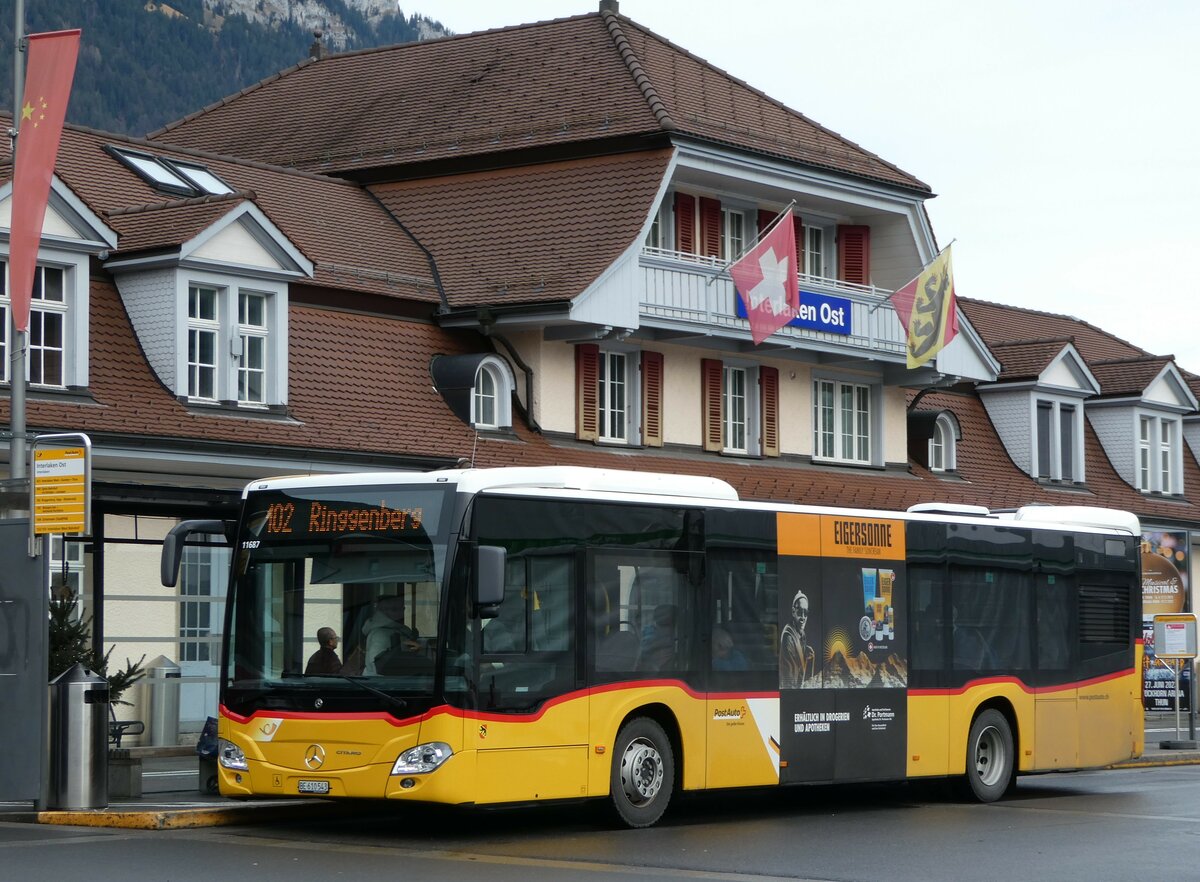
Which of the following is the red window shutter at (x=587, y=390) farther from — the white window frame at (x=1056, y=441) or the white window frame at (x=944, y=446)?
the white window frame at (x=1056, y=441)

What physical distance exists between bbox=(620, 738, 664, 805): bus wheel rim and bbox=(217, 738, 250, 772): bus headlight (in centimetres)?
304

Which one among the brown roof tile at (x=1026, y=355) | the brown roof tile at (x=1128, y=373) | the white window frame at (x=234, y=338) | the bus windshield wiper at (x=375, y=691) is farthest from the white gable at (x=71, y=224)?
the brown roof tile at (x=1128, y=373)

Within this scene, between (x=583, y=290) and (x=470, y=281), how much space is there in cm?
217

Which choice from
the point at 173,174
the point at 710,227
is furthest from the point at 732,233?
the point at 173,174

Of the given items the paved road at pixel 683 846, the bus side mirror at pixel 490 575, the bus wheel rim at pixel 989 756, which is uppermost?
the bus side mirror at pixel 490 575

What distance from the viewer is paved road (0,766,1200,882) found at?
13.9m

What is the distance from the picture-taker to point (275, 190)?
3156 centimetres

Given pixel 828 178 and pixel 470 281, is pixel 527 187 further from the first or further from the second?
pixel 828 178

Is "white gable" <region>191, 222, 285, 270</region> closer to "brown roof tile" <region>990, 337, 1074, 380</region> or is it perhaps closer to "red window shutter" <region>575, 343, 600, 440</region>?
"red window shutter" <region>575, 343, 600, 440</region>

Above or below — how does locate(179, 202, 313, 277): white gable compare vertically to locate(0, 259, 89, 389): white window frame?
above

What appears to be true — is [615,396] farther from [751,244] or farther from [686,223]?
[751,244]

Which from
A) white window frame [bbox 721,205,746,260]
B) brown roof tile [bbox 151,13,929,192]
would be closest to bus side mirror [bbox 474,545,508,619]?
brown roof tile [bbox 151,13,929,192]

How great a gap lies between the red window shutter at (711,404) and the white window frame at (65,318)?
12034 millimetres

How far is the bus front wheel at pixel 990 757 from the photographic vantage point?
835 inches
